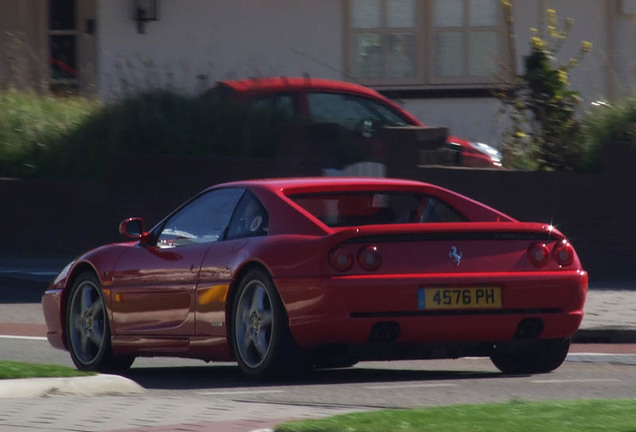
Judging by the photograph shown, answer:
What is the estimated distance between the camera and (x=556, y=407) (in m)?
7.09

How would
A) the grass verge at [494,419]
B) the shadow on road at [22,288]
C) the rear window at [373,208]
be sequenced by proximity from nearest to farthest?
1. the grass verge at [494,419]
2. the rear window at [373,208]
3. the shadow on road at [22,288]

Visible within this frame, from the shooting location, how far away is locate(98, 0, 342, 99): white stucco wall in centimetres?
Answer: 2389

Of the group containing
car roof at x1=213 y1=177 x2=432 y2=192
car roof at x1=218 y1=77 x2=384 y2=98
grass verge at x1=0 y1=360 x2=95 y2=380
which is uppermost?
car roof at x1=218 y1=77 x2=384 y2=98

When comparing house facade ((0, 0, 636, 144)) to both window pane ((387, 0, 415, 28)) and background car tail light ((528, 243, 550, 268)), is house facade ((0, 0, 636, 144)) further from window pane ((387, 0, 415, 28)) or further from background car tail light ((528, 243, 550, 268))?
background car tail light ((528, 243, 550, 268))

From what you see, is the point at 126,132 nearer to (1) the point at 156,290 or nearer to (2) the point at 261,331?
(1) the point at 156,290

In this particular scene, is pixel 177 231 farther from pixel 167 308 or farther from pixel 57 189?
pixel 57 189

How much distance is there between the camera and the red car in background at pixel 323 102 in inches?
739

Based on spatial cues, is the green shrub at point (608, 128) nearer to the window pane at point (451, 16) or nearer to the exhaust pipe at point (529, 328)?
the exhaust pipe at point (529, 328)

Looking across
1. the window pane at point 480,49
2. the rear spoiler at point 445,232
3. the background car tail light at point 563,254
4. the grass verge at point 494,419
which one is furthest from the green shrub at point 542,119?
the grass verge at point 494,419

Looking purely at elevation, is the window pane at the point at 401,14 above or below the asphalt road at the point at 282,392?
above

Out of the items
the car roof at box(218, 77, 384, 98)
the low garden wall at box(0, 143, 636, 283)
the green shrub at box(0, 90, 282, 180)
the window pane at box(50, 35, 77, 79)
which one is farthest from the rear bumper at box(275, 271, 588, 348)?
the window pane at box(50, 35, 77, 79)

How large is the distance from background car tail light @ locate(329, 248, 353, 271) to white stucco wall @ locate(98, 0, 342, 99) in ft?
51.0

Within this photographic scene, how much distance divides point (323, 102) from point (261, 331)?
35.2 ft

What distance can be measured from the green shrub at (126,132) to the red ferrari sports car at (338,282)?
26.7ft
